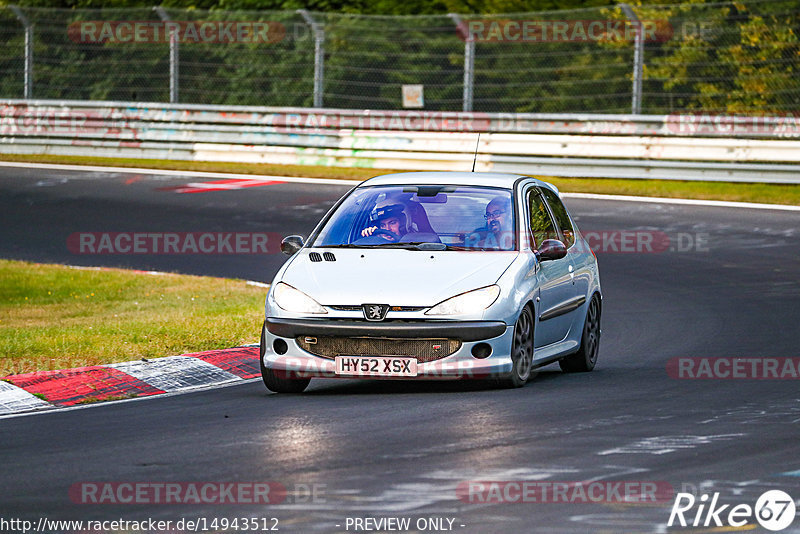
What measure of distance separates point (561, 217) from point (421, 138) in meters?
14.1

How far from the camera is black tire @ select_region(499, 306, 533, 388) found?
9688mm

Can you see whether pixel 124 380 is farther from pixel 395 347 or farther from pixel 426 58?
pixel 426 58

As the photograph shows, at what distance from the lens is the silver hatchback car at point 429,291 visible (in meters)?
9.38

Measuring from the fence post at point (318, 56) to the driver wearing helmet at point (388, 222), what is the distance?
52.6 ft

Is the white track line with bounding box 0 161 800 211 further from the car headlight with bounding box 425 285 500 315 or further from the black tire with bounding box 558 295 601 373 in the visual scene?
the car headlight with bounding box 425 285 500 315

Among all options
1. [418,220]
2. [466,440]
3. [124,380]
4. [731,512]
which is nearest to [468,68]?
[418,220]

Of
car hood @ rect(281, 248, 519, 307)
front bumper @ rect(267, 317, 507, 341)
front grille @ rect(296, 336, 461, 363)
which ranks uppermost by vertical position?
car hood @ rect(281, 248, 519, 307)

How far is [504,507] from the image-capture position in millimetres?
6410

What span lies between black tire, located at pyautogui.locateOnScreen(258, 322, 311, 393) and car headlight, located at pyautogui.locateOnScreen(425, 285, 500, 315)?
109cm

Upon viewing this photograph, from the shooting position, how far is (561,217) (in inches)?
459

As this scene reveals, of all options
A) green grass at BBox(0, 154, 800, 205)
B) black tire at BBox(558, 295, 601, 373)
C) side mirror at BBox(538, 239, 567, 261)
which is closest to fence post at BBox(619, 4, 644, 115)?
green grass at BBox(0, 154, 800, 205)

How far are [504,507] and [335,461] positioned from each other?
127 cm

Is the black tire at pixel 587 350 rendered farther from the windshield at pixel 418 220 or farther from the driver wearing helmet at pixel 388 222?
the driver wearing helmet at pixel 388 222

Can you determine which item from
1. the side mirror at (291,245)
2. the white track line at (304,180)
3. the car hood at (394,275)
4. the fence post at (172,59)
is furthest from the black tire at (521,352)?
the fence post at (172,59)
